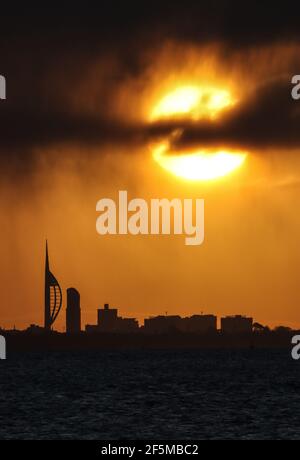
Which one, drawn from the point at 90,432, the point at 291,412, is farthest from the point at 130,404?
the point at 90,432

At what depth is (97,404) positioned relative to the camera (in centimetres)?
17138

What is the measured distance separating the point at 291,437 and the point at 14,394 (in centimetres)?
8128

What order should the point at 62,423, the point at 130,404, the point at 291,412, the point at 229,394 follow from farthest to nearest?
1. the point at 229,394
2. the point at 130,404
3. the point at 291,412
4. the point at 62,423

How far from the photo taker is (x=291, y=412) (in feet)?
512
